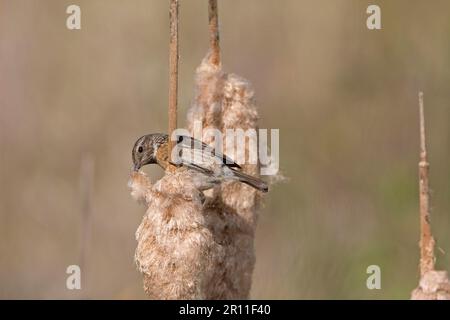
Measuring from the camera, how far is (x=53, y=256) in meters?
5.88

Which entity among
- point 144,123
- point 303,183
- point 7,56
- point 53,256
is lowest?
point 53,256

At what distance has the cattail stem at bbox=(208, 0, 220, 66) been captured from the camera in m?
3.23

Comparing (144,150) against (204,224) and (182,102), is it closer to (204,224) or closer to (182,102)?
(204,224)

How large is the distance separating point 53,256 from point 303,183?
170 cm

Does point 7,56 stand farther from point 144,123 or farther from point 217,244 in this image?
point 217,244

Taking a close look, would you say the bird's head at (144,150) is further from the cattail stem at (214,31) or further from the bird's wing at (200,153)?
the cattail stem at (214,31)

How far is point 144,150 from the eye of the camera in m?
4.33

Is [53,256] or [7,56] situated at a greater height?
[7,56]

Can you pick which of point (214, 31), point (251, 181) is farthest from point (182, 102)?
point (214, 31)

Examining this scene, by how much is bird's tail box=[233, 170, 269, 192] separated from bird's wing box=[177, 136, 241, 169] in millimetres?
49

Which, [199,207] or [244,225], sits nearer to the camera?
[199,207]

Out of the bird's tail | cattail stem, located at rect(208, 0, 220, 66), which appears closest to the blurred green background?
the bird's tail

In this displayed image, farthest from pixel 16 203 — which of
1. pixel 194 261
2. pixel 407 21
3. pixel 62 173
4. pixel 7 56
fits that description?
pixel 194 261

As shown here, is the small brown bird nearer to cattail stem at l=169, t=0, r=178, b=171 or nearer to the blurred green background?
cattail stem at l=169, t=0, r=178, b=171
